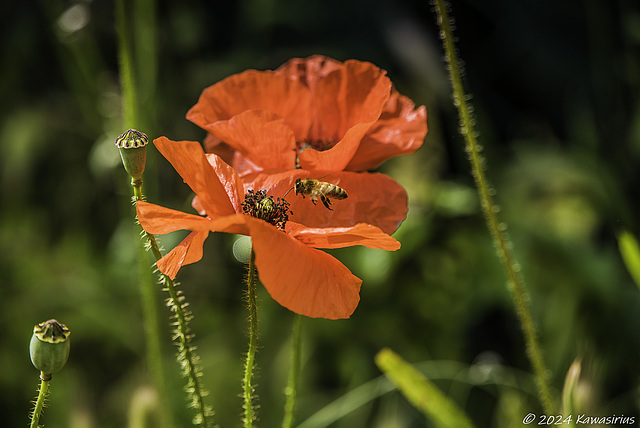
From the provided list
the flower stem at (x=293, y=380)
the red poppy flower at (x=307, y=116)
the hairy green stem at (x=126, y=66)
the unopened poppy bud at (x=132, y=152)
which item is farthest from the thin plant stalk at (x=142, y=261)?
the unopened poppy bud at (x=132, y=152)

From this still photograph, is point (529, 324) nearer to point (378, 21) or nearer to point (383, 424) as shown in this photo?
point (383, 424)

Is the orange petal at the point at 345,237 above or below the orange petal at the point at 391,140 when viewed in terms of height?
below

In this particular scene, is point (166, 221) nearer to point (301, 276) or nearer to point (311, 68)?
point (301, 276)

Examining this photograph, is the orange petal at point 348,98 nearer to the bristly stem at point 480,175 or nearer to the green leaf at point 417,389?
the bristly stem at point 480,175

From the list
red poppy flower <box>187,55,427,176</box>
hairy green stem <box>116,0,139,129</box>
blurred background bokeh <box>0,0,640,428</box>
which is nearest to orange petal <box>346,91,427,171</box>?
red poppy flower <box>187,55,427,176</box>

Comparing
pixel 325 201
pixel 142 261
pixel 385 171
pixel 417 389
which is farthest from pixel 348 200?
pixel 385 171
